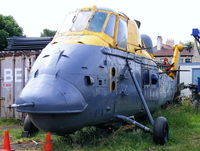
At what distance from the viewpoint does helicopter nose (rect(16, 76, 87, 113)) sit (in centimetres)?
563

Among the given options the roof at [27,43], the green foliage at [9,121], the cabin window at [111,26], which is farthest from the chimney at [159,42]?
the cabin window at [111,26]

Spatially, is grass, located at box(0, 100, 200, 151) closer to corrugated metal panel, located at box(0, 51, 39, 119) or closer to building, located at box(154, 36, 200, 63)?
corrugated metal panel, located at box(0, 51, 39, 119)

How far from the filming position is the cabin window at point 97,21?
24.3ft

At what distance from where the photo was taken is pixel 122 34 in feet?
26.2

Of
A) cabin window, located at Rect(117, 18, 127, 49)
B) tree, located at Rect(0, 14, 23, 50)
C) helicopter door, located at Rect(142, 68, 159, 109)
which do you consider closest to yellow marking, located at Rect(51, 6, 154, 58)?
cabin window, located at Rect(117, 18, 127, 49)

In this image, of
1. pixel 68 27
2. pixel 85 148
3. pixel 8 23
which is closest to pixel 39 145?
pixel 85 148

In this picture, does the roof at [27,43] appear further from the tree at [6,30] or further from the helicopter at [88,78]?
the tree at [6,30]

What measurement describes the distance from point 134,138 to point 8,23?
87.4ft

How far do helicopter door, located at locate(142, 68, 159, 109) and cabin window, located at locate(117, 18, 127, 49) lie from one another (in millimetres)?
1402

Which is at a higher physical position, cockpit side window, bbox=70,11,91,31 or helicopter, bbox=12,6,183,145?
cockpit side window, bbox=70,11,91,31

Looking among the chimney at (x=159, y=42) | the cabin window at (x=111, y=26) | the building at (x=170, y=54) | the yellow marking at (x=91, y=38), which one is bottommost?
the yellow marking at (x=91, y=38)

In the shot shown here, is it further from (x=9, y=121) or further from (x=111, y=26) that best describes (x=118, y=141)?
(x=9, y=121)

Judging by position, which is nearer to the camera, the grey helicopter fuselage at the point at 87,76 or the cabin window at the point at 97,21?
the grey helicopter fuselage at the point at 87,76

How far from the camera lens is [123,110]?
25.0 ft
